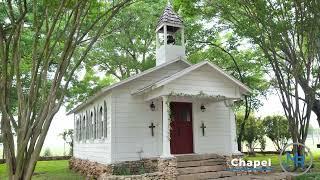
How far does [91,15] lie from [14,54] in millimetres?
3218

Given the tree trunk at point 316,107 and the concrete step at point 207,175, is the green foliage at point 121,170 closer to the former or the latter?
the concrete step at point 207,175

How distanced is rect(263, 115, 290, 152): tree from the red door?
44.6 ft

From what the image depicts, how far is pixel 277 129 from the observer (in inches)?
979

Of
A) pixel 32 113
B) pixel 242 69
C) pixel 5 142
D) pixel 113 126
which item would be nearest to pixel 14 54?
pixel 32 113

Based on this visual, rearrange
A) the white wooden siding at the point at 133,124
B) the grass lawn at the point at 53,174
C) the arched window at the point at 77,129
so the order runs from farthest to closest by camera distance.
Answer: the arched window at the point at 77,129 < the grass lawn at the point at 53,174 < the white wooden siding at the point at 133,124

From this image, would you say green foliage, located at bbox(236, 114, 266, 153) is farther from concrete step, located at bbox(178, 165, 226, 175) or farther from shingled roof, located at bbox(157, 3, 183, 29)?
concrete step, located at bbox(178, 165, 226, 175)

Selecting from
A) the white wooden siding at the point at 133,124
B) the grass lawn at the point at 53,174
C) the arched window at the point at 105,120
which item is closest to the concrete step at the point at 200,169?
the white wooden siding at the point at 133,124

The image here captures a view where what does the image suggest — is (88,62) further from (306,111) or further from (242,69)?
(306,111)

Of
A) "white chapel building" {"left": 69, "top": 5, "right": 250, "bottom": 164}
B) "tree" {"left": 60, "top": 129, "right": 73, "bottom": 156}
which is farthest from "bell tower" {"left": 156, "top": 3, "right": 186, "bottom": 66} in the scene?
"tree" {"left": 60, "top": 129, "right": 73, "bottom": 156}

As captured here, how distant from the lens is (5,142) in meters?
6.24

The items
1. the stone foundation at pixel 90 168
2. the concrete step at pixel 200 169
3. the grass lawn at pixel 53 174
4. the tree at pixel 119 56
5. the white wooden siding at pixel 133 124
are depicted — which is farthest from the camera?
the tree at pixel 119 56

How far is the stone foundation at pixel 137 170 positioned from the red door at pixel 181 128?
4.84 ft

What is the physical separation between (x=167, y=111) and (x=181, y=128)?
207cm

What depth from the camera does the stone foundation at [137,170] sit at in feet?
35.2
